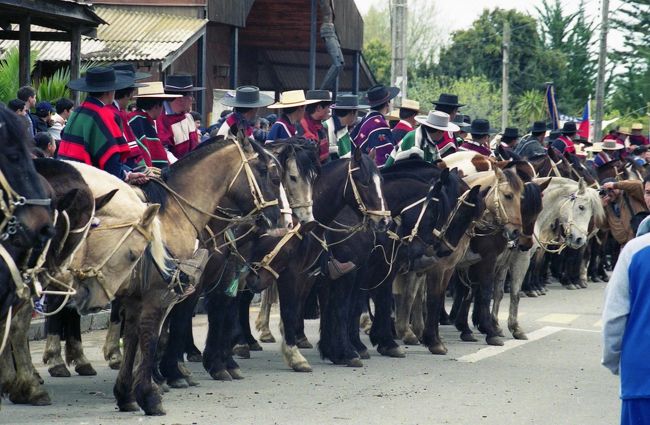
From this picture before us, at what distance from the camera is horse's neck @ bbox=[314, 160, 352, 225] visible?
13.2 m

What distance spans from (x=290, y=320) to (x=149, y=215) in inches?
127

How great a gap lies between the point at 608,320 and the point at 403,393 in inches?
199

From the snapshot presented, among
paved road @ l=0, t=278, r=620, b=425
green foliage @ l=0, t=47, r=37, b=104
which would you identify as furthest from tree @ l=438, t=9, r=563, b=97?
paved road @ l=0, t=278, r=620, b=425

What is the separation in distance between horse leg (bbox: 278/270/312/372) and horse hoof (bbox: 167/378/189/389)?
1452mm

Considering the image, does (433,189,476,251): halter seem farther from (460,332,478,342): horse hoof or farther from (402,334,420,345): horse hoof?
(460,332,478,342): horse hoof

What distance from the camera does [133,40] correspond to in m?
26.0

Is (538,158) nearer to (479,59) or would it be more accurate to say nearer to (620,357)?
(620,357)

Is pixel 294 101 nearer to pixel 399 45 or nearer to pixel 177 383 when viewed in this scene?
pixel 177 383

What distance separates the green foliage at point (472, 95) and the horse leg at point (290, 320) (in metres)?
53.6

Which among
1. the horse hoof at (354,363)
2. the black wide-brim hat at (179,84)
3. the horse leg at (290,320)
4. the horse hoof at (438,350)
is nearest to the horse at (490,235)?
the horse hoof at (438,350)

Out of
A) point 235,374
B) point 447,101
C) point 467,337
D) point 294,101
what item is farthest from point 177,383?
point 447,101

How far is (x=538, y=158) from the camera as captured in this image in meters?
20.8

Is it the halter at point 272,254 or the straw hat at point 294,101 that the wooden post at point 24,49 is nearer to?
the straw hat at point 294,101

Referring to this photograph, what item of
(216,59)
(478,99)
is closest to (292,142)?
(216,59)
